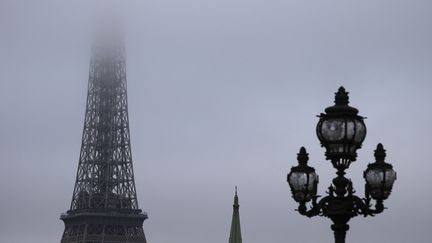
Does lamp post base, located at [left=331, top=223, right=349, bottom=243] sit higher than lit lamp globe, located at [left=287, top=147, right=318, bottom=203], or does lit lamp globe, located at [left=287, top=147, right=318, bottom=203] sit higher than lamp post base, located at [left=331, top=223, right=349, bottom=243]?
lit lamp globe, located at [left=287, top=147, right=318, bottom=203]

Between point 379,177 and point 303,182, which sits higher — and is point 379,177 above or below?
above

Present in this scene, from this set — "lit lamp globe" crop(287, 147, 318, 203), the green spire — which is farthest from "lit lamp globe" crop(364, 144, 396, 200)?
the green spire

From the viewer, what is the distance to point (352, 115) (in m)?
27.4

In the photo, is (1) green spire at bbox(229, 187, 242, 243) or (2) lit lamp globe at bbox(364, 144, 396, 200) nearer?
(2) lit lamp globe at bbox(364, 144, 396, 200)

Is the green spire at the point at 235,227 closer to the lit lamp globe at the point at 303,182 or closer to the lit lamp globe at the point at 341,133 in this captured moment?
the lit lamp globe at the point at 303,182

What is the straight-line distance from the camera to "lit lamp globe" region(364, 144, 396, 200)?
28.0 meters

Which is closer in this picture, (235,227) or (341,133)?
(341,133)

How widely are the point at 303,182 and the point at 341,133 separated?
1.54m

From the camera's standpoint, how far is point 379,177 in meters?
28.1

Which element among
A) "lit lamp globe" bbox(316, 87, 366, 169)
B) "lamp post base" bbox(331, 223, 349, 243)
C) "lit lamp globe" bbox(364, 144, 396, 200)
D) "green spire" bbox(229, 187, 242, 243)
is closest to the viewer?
"lamp post base" bbox(331, 223, 349, 243)

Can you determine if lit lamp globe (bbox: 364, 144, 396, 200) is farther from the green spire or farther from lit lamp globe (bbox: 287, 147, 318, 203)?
the green spire

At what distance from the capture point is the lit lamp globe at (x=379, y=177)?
91.8ft

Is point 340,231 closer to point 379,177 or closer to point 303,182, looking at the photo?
point 303,182

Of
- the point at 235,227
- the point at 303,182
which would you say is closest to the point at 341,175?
the point at 303,182
